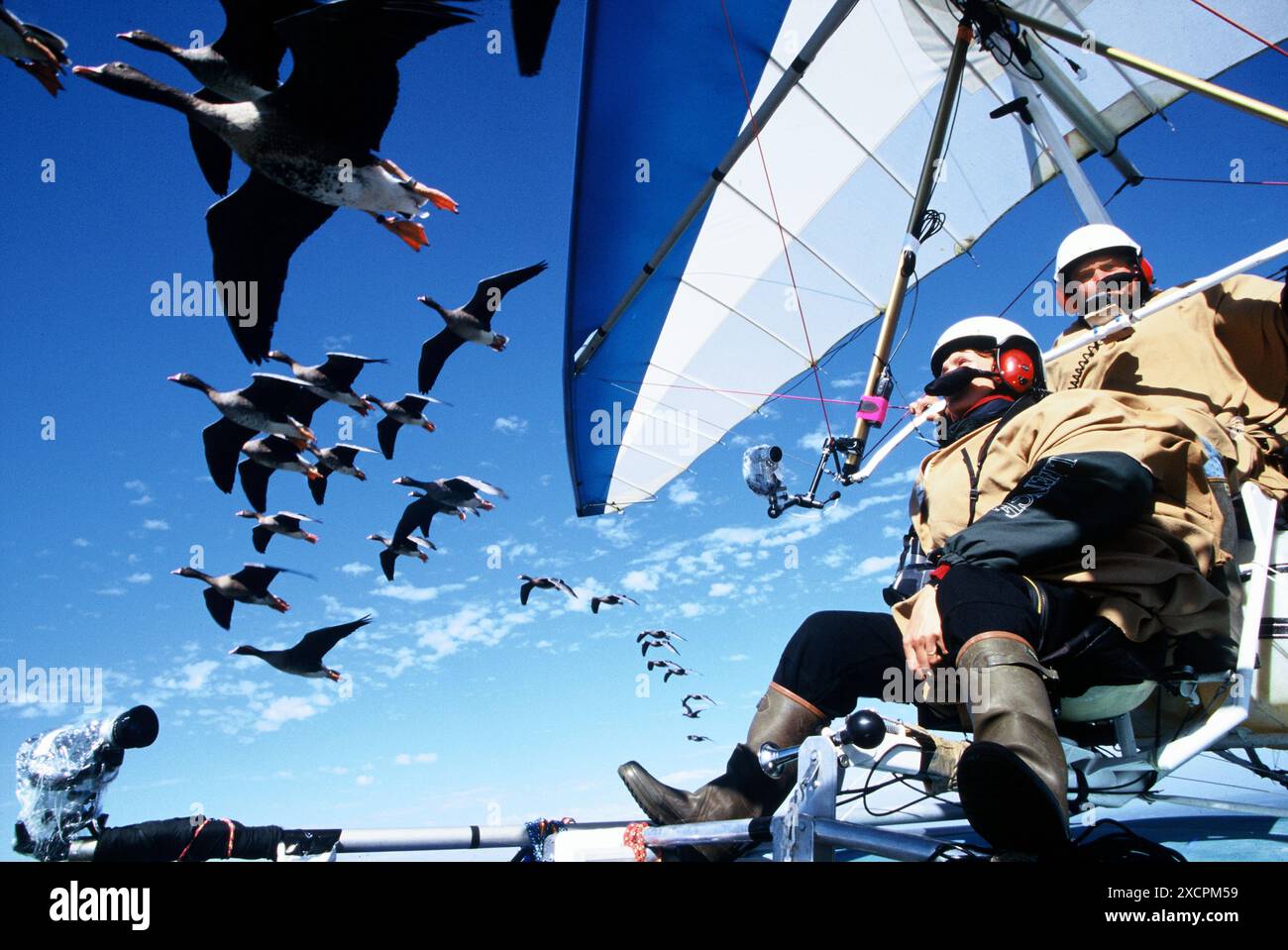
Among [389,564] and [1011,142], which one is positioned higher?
[1011,142]

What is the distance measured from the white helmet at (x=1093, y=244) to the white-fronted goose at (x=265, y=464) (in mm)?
7436

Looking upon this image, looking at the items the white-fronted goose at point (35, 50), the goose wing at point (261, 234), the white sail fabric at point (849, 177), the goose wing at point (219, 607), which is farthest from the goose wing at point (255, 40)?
the goose wing at point (219, 607)

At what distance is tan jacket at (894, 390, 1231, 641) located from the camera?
67.7 inches

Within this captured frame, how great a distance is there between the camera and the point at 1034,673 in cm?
148

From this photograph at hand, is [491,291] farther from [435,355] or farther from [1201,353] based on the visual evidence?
[1201,353]

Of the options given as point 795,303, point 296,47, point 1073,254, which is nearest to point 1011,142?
point 795,303

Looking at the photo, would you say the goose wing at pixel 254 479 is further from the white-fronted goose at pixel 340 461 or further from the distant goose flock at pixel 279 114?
the distant goose flock at pixel 279 114

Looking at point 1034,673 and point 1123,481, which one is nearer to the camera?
point 1034,673

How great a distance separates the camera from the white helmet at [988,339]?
227 centimetres

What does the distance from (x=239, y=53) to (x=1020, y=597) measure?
454 cm

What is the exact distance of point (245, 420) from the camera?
25.6ft
